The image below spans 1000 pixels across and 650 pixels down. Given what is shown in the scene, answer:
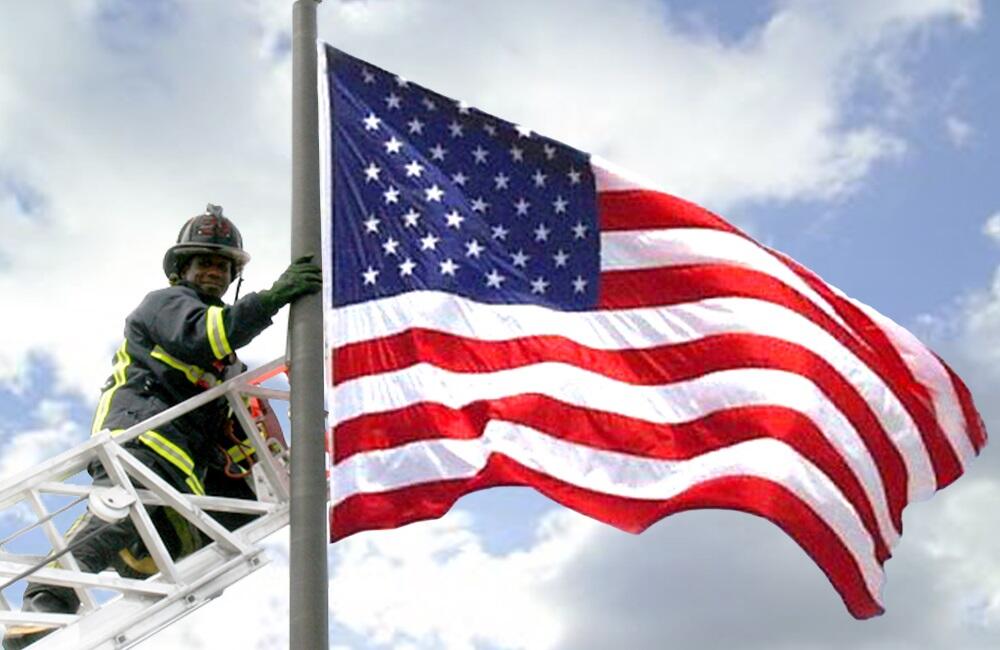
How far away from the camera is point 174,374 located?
9039 mm

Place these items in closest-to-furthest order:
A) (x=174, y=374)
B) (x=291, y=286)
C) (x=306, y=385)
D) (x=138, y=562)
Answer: (x=306, y=385) < (x=291, y=286) < (x=138, y=562) < (x=174, y=374)

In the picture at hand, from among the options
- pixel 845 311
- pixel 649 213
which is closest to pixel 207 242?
pixel 649 213

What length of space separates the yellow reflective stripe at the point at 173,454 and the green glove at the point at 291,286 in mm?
1157

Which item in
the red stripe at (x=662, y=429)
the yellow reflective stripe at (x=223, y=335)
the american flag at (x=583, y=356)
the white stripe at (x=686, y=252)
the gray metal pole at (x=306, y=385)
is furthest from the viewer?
the white stripe at (x=686, y=252)

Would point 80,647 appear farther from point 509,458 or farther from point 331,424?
point 509,458

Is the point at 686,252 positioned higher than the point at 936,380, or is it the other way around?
the point at 686,252

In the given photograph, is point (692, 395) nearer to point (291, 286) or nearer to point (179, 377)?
point (291, 286)

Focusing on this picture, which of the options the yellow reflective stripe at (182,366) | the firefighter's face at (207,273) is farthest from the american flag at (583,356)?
the firefighter's face at (207,273)

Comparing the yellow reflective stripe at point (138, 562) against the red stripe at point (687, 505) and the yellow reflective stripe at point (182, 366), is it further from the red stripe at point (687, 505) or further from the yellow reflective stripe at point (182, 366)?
the red stripe at point (687, 505)

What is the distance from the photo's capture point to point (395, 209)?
8.79 m

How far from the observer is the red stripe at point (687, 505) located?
8.07 meters

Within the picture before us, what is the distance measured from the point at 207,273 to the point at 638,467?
3.00m

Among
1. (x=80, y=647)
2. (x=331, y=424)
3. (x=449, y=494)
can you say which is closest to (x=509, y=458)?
(x=449, y=494)

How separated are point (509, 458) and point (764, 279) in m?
1.99
